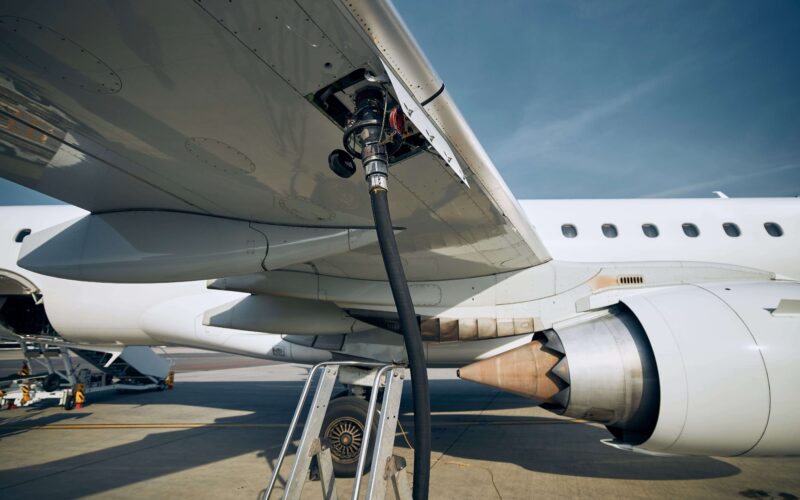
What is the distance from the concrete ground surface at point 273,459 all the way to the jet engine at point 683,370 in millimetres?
1068

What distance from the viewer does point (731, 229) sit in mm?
7625

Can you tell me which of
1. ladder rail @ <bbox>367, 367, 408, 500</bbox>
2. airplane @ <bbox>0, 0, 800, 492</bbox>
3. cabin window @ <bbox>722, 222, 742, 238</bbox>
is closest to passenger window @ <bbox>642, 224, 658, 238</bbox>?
airplane @ <bbox>0, 0, 800, 492</bbox>

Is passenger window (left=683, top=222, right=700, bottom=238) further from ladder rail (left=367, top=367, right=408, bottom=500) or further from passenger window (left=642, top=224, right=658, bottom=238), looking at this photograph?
ladder rail (left=367, top=367, right=408, bottom=500)

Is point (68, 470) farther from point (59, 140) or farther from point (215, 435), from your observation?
point (59, 140)

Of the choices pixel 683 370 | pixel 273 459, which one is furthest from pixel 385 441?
pixel 273 459

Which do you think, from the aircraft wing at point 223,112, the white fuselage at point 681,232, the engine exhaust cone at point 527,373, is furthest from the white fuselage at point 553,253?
the aircraft wing at point 223,112

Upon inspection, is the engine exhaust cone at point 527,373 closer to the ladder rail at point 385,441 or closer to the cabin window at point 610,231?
the ladder rail at point 385,441

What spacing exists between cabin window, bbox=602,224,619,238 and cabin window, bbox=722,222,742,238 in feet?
6.68

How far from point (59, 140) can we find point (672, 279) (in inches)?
298

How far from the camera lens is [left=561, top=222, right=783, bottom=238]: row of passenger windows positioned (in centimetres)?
757

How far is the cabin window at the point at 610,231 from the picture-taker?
7738mm

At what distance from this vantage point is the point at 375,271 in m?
5.72

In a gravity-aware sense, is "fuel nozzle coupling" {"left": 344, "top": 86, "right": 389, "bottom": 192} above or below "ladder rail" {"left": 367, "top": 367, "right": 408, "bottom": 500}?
above

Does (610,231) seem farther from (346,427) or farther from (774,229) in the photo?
(346,427)
